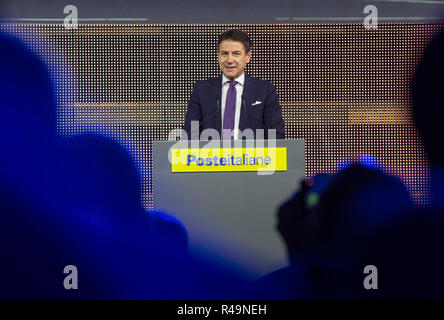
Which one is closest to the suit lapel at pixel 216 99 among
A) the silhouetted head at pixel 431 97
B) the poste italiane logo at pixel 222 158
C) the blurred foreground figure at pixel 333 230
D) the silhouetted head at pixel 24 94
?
the poste italiane logo at pixel 222 158

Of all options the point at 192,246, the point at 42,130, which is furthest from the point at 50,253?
the point at 192,246

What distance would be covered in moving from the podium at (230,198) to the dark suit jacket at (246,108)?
413 mm

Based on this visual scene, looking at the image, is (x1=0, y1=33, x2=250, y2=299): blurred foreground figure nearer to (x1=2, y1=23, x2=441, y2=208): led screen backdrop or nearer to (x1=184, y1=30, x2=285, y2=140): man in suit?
(x1=2, y1=23, x2=441, y2=208): led screen backdrop

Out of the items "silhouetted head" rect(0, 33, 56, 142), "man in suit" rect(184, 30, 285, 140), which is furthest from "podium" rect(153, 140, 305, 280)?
"silhouetted head" rect(0, 33, 56, 142)

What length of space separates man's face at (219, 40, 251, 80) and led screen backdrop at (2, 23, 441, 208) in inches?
53.2

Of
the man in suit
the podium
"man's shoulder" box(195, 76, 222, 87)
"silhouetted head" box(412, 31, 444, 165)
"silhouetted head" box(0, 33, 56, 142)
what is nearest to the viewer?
the podium

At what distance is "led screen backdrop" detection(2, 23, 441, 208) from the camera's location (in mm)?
6000

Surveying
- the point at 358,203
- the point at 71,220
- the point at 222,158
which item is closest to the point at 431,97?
the point at 358,203

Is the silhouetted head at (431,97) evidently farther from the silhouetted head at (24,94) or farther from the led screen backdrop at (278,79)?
the silhouetted head at (24,94)

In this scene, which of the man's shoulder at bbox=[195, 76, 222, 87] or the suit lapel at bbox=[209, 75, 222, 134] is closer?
the suit lapel at bbox=[209, 75, 222, 134]

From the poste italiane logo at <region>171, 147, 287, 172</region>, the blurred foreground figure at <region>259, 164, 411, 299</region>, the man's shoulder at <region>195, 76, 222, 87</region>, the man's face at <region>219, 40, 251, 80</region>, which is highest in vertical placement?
the man's face at <region>219, 40, 251, 80</region>

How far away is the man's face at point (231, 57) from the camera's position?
4836mm

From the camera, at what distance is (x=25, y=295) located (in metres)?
5.22
